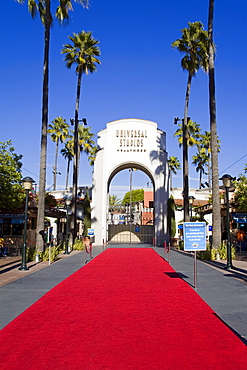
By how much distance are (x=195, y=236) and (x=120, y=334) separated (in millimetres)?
5466

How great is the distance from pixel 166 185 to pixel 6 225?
1650 centimetres

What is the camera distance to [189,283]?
41.1ft

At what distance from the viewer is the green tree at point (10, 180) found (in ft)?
76.9

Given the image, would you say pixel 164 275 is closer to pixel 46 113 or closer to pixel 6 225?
pixel 46 113

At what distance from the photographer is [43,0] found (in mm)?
23141

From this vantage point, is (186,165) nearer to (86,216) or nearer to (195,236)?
(86,216)

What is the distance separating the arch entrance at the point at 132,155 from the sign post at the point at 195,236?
1024 inches

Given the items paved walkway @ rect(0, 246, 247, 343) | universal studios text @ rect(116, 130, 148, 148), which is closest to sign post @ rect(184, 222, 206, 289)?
paved walkway @ rect(0, 246, 247, 343)

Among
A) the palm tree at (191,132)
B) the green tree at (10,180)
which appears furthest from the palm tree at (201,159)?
the green tree at (10,180)

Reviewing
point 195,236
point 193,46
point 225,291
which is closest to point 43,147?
point 195,236

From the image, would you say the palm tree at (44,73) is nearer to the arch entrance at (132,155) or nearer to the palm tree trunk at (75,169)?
the palm tree trunk at (75,169)

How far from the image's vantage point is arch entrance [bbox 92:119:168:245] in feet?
124

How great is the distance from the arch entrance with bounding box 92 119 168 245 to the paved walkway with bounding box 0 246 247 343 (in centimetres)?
1966

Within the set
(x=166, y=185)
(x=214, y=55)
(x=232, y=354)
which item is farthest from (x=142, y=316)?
(x=166, y=185)
